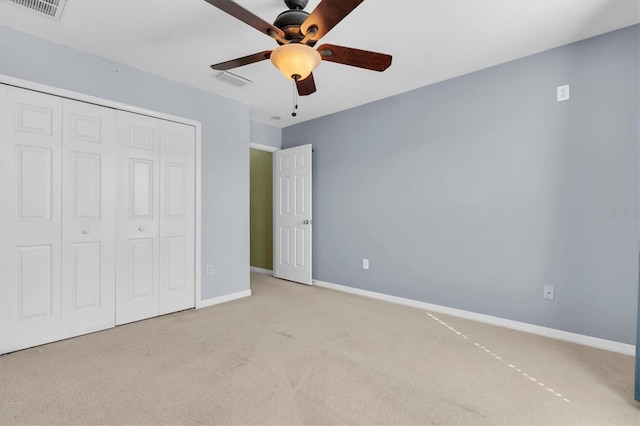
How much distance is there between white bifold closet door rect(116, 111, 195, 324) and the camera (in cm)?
291

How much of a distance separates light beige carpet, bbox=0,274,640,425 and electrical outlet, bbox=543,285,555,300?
14.3 inches

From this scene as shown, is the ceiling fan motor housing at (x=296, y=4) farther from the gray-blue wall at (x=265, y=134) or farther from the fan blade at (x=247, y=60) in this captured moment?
the gray-blue wall at (x=265, y=134)

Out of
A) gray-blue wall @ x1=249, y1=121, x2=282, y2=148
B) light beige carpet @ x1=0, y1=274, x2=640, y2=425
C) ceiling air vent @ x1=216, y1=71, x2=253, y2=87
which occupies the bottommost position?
light beige carpet @ x1=0, y1=274, x2=640, y2=425

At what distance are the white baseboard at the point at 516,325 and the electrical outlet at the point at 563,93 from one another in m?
1.97

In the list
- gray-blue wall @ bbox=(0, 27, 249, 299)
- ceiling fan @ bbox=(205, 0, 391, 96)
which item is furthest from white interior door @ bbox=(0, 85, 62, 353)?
ceiling fan @ bbox=(205, 0, 391, 96)

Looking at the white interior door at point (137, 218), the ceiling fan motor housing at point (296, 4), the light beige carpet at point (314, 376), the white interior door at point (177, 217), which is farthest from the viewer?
the white interior door at point (177, 217)

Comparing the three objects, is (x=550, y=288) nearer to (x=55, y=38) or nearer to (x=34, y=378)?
(x=34, y=378)

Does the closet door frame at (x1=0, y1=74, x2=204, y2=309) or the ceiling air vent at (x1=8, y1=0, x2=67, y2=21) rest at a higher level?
the ceiling air vent at (x1=8, y1=0, x2=67, y2=21)

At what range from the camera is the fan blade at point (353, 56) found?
69.1 inches

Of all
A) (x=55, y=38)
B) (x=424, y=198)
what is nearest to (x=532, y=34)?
(x=424, y=198)

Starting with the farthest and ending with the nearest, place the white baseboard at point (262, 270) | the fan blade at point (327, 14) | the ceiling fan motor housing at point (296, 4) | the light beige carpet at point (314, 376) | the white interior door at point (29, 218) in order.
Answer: the white baseboard at point (262, 270) → the white interior door at point (29, 218) → the ceiling fan motor housing at point (296, 4) → the light beige carpet at point (314, 376) → the fan blade at point (327, 14)

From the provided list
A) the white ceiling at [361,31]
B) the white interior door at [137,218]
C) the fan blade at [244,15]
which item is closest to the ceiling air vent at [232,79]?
the white ceiling at [361,31]

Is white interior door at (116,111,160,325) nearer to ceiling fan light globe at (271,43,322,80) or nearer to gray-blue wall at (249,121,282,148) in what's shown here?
gray-blue wall at (249,121,282,148)

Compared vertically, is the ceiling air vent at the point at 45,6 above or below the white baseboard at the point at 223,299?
above
